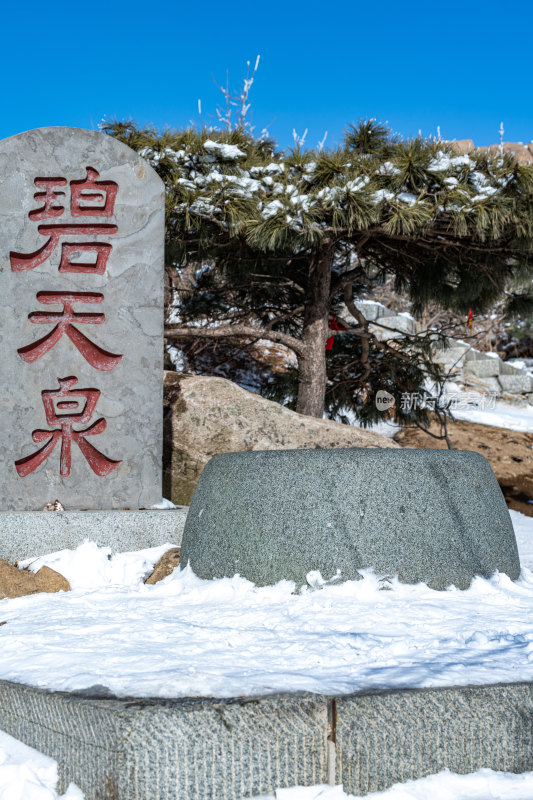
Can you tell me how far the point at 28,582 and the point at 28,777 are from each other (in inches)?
76.6

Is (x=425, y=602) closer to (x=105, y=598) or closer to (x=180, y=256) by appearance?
(x=105, y=598)

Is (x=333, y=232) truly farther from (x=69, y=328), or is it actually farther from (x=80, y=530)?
(x=80, y=530)

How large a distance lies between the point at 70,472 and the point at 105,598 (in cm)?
141

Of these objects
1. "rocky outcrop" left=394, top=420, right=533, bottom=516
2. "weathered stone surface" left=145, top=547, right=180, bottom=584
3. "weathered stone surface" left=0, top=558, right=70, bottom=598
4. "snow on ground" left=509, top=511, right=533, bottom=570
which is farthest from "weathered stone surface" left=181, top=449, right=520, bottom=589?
"rocky outcrop" left=394, top=420, right=533, bottom=516

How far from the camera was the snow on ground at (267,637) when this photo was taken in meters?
1.93

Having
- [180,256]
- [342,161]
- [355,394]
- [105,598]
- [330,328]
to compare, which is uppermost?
[342,161]

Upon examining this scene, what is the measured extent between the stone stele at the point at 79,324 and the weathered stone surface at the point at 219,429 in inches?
29.5

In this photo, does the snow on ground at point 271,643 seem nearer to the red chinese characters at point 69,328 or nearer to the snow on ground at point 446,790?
the snow on ground at point 446,790

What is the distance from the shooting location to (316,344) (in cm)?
674

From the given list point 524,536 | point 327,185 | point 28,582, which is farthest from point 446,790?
point 327,185

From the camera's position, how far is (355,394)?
8055 mm

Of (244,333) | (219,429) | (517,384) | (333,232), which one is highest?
(333,232)

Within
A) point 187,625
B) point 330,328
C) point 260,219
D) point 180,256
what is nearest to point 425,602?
point 187,625

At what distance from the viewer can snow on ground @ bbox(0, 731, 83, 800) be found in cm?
175
